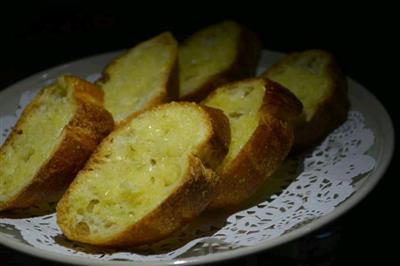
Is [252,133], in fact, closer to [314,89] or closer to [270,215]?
[270,215]

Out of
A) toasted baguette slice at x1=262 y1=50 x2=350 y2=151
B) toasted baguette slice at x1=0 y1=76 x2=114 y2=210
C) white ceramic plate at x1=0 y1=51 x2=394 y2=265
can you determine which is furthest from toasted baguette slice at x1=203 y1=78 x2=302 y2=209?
toasted baguette slice at x1=0 y1=76 x2=114 y2=210

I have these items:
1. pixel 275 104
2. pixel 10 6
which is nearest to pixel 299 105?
pixel 275 104

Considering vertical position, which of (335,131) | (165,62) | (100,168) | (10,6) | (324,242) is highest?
(10,6)

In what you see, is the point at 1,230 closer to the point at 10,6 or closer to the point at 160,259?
the point at 160,259

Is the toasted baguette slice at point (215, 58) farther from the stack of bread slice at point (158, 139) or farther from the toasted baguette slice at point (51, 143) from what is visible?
the toasted baguette slice at point (51, 143)

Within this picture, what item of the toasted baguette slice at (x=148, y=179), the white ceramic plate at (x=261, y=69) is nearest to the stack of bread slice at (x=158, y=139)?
the toasted baguette slice at (x=148, y=179)

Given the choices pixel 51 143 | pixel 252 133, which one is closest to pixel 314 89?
pixel 252 133
